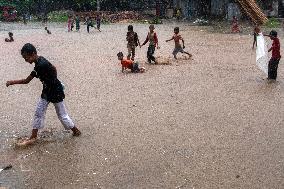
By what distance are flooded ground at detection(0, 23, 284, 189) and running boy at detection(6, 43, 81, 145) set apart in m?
0.34

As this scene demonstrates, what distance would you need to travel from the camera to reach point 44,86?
20.3ft

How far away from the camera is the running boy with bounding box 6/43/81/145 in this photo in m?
5.90

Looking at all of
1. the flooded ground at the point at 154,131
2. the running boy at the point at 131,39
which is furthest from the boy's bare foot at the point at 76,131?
the running boy at the point at 131,39

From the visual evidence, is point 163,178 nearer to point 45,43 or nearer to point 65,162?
point 65,162

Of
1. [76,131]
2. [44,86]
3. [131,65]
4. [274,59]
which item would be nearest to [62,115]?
[76,131]

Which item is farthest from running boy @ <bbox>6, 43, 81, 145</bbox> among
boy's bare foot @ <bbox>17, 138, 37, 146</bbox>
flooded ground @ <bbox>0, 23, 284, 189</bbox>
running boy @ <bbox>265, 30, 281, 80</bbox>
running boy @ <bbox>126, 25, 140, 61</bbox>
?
running boy @ <bbox>126, 25, 140, 61</bbox>

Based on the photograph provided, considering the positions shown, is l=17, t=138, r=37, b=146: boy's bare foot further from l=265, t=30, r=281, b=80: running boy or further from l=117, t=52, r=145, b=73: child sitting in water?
l=265, t=30, r=281, b=80: running boy

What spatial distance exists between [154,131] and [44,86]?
201cm

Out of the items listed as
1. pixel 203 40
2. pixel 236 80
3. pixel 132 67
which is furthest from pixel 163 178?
pixel 203 40

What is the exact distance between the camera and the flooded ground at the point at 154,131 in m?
5.14

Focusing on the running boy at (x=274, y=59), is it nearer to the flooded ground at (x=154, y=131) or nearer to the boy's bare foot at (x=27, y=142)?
the flooded ground at (x=154, y=131)

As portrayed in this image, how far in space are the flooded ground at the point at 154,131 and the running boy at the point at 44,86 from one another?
34 cm

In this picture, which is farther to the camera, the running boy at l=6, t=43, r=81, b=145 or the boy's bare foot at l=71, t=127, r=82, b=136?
the boy's bare foot at l=71, t=127, r=82, b=136

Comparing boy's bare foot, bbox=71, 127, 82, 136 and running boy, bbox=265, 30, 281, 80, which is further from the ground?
running boy, bbox=265, 30, 281, 80
